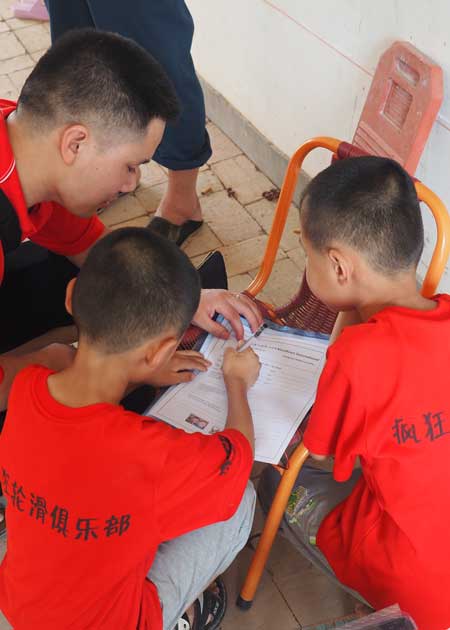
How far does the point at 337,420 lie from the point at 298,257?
1473mm

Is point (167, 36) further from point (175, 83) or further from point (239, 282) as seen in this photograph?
point (239, 282)

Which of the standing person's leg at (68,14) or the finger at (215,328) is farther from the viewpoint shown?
the standing person's leg at (68,14)

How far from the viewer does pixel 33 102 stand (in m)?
1.30

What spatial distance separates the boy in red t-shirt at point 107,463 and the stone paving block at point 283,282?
1275 mm

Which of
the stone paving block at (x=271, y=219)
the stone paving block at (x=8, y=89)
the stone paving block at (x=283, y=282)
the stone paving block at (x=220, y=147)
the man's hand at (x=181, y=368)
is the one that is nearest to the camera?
the man's hand at (x=181, y=368)

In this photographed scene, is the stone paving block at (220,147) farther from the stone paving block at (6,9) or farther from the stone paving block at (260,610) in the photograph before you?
the stone paving block at (260,610)

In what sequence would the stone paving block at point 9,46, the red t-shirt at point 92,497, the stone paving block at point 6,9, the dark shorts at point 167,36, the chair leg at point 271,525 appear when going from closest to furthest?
the red t-shirt at point 92,497
the chair leg at point 271,525
the dark shorts at point 167,36
the stone paving block at point 9,46
the stone paving block at point 6,9

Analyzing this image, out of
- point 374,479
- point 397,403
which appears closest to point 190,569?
point 374,479

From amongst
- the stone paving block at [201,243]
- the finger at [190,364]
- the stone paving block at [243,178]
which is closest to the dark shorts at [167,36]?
the stone paving block at [201,243]

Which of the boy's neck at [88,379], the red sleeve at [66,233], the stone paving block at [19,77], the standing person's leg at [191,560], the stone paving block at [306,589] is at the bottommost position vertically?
the stone paving block at [306,589]

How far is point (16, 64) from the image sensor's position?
360 centimetres

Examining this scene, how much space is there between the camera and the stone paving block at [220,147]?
3.06m

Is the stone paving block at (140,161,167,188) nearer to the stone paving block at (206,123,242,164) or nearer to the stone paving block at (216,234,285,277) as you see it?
the stone paving block at (206,123,242,164)

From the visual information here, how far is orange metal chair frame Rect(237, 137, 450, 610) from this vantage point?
4.19 feet
